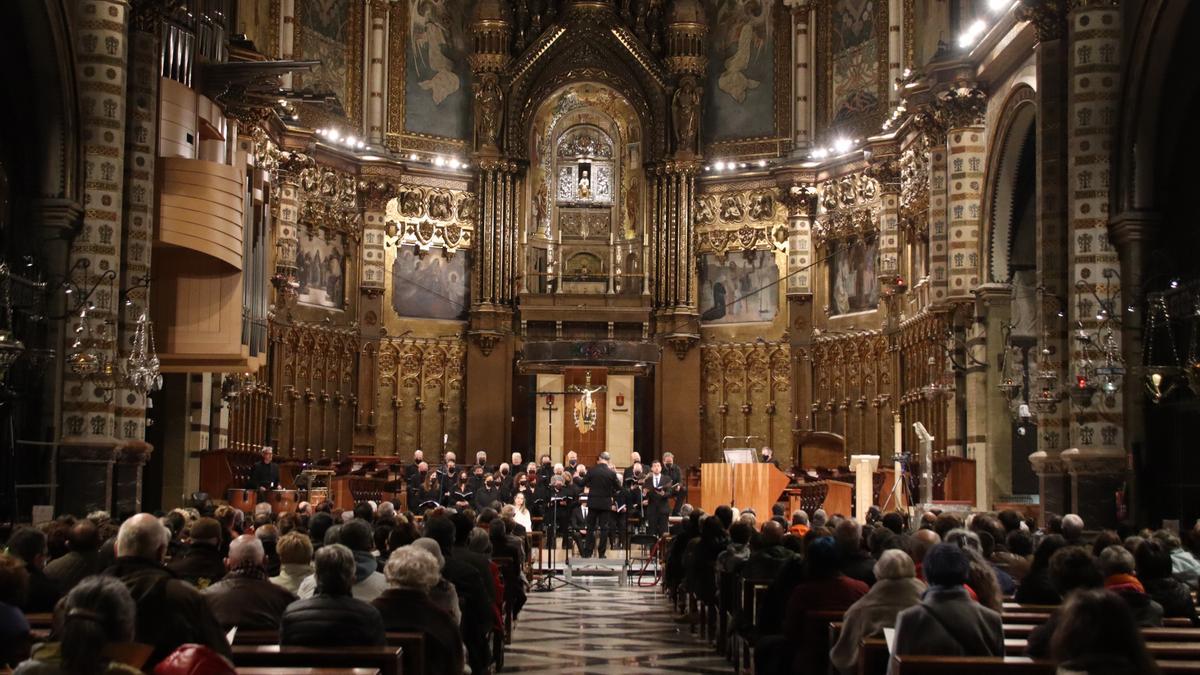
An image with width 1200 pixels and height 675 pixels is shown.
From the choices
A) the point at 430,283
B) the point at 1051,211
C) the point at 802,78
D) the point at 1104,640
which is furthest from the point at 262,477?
the point at 1104,640

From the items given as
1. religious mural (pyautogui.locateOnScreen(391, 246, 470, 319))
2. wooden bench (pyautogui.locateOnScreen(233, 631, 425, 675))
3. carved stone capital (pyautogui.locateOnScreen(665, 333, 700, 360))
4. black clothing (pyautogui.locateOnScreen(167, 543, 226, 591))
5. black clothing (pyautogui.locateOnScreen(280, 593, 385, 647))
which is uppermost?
religious mural (pyautogui.locateOnScreen(391, 246, 470, 319))

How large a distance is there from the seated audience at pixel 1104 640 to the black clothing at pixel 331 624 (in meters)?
3.89

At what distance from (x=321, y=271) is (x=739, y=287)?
1072 centimetres

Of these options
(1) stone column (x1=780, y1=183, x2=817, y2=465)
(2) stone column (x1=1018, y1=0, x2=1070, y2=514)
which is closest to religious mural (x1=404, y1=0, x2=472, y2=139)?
(1) stone column (x1=780, y1=183, x2=817, y2=465)

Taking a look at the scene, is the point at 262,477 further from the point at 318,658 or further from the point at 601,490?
the point at 318,658

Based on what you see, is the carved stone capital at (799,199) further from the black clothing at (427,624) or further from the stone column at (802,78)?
the black clothing at (427,624)

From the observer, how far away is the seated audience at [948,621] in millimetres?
7324

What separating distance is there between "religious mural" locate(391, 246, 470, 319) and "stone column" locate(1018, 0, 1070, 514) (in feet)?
63.4

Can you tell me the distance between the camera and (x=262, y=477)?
24641 millimetres

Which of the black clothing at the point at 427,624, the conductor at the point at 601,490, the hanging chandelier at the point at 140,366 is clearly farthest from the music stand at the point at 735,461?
the black clothing at the point at 427,624

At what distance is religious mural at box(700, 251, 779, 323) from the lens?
3722cm

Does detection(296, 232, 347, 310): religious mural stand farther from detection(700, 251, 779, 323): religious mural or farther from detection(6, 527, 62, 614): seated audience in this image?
detection(6, 527, 62, 614): seated audience

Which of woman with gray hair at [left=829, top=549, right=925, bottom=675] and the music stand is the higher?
the music stand

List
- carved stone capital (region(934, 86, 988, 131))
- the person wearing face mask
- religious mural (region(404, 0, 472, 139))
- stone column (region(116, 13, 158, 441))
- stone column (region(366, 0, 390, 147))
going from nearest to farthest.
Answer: stone column (region(116, 13, 158, 441)), the person wearing face mask, carved stone capital (region(934, 86, 988, 131)), stone column (region(366, 0, 390, 147)), religious mural (region(404, 0, 472, 139))
